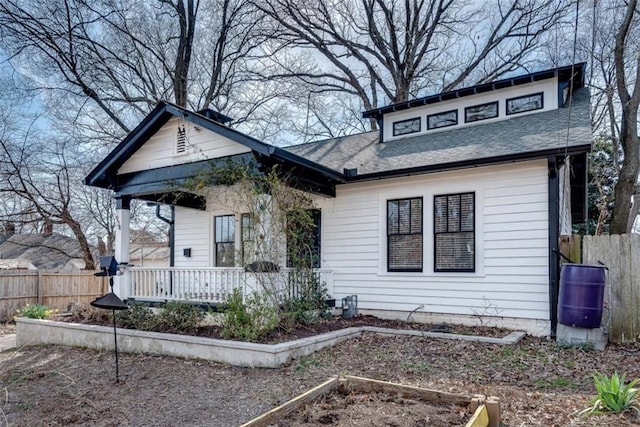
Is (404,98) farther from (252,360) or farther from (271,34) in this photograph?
(252,360)

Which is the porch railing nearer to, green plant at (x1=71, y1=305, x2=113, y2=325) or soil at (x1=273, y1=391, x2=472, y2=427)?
green plant at (x1=71, y1=305, x2=113, y2=325)

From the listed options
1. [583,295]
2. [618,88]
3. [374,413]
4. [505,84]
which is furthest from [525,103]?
[374,413]

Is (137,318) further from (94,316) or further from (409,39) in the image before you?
A: (409,39)

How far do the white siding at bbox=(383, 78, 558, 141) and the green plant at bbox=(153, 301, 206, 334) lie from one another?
6.36 metres

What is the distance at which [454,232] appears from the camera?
8.05 m

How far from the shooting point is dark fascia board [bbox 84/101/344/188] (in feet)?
24.2

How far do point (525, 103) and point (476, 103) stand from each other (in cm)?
103

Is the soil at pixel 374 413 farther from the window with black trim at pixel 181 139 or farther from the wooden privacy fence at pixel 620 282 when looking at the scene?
the window with black trim at pixel 181 139

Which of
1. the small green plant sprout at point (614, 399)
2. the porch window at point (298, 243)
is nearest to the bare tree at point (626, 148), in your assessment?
the porch window at point (298, 243)

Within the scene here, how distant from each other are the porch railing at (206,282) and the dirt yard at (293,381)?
5.04 ft

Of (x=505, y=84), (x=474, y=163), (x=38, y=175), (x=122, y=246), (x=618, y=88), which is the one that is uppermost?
(x=618, y=88)

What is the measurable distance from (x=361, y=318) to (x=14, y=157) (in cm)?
1562

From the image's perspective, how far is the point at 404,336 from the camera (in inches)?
278

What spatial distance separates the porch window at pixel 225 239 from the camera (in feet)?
35.8
